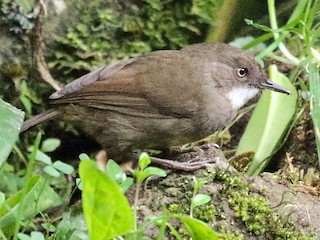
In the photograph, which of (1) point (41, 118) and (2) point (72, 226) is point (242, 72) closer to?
(1) point (41, 118)

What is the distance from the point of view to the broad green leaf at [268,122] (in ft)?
11.8

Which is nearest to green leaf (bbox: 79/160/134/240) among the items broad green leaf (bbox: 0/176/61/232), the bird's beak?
broad green leaf (bbox: 0/176/61/232)

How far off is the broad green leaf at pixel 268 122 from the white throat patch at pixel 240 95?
0.08 meters

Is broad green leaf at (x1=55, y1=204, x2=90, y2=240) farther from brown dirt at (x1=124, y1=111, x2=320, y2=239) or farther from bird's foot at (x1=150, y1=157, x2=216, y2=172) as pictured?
bird's foot at (x1=150, y1=157, x2=216, y2=172)

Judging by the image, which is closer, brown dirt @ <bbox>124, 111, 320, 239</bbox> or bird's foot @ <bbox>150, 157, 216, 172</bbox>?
brown dirt @ <bbox>124, 111, 320, 239</bbox>

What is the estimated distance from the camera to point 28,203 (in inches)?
101

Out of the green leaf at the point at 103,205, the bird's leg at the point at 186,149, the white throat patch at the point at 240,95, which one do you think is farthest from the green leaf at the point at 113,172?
the white throat patch at the point at 240,95

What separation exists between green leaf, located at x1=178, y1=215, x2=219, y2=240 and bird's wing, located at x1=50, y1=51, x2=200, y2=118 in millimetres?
1327

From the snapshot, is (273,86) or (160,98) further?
(273,86)

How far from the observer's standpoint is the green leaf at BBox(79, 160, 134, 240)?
202 cm

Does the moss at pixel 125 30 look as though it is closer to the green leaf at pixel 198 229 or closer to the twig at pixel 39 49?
the twig at pixel 39 49

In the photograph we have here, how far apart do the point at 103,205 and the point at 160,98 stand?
1543 mm

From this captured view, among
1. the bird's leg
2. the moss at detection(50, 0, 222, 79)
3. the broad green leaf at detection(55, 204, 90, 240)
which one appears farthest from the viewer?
the moss at detection(50, 0, 222, 79)

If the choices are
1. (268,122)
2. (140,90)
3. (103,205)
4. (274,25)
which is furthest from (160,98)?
(103,205)
